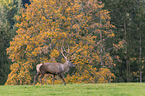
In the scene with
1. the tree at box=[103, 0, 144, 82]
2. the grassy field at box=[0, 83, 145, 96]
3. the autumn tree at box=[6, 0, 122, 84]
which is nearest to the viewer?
the grassy field at box=[0, 83, 145, 96]

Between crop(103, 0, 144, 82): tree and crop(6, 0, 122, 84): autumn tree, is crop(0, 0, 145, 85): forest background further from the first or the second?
crop(103, 0, 144, 82): tree

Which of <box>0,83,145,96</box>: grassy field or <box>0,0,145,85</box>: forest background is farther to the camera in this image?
<box>0,0,145,85</box>: forest background

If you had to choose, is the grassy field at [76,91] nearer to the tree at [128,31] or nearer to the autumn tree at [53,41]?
the autumn tree at [53,41]

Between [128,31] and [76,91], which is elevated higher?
[128,31]

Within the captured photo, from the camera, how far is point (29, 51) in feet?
103

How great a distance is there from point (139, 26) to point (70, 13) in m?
18.6

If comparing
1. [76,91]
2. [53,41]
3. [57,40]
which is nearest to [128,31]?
[57,40]

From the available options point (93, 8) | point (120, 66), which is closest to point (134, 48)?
point (120, 66)

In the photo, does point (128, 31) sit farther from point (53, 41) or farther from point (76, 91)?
point (76, 91)

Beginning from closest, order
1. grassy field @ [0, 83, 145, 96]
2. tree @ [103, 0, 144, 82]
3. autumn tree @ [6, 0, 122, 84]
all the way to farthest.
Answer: grassy field @ [0, 83, 145, 96] < autumn tree @ [6, 0, 122, 84] < tree @ [103, 0, 144, 82]

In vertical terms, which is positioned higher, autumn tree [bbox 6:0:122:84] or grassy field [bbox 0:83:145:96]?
autumn tree [bbox 6:0:122:84]

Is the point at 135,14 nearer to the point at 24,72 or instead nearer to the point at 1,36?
the point at 1,36

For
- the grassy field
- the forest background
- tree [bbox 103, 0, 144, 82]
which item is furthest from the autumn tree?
tree [bbox 103, 0, 144, 82]

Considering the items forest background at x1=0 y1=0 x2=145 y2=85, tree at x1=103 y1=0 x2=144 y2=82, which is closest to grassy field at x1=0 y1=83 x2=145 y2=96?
forest background at x1=0 y1=0 x2=145 y2=85
